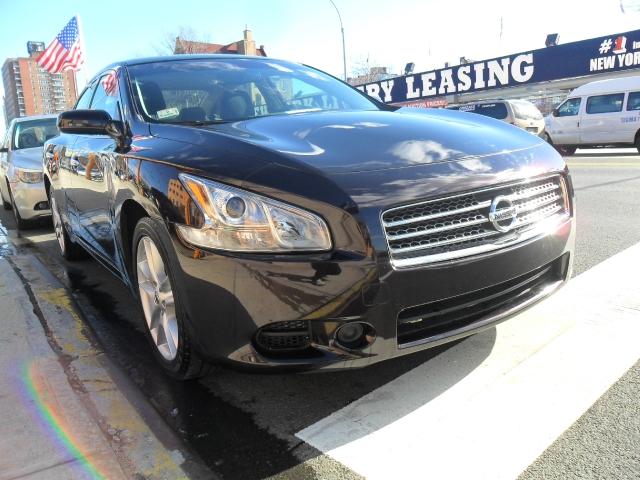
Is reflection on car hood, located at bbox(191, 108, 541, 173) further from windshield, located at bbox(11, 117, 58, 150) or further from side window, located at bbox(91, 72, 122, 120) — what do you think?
windshield, located at bbox(11, 117, 58, 150)

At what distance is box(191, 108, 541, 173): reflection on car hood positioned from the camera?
2.33 metres

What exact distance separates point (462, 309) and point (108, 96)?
114 inches

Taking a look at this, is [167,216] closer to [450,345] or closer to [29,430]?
[29,430]

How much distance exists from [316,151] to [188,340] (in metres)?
1.00

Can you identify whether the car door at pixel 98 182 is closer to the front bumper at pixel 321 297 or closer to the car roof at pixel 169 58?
the car roof at pixel 169 58

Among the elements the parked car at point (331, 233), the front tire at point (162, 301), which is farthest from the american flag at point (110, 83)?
the front tire at point (162, 301)

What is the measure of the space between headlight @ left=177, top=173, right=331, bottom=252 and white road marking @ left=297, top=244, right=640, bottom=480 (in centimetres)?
80

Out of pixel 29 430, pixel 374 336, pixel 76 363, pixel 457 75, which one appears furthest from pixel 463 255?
pixel 457 75

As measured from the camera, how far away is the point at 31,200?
23.2 feet

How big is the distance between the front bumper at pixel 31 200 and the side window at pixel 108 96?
304 centimetres

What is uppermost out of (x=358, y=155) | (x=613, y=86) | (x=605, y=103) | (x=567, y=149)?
(x=613, y=86)

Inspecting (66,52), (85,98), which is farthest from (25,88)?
(85,98)

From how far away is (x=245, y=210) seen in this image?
2.14m

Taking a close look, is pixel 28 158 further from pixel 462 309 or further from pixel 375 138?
pixel 462 309
